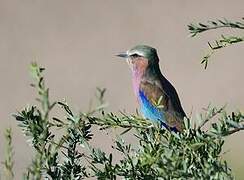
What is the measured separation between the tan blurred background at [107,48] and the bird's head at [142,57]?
4.72 meters

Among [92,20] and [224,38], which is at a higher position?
[92,20]

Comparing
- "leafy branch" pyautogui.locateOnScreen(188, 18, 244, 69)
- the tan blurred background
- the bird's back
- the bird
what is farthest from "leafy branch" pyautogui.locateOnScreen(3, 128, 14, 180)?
the tan blurred background

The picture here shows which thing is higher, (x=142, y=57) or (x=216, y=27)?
(x=142, y=57)

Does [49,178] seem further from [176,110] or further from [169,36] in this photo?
[169,36]

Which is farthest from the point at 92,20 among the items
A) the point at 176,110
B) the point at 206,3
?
the point at 176,110

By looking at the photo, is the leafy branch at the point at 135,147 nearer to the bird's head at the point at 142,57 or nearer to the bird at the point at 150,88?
the bird at the point at 150,88

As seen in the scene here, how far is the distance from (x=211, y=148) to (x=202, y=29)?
331 mm

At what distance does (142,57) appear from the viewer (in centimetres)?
579

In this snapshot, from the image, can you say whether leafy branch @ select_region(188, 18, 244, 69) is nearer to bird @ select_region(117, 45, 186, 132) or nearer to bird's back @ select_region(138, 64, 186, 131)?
bird's back @ select_region(138, 64, 186, 131)

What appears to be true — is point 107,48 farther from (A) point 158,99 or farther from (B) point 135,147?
(B) point 135,147

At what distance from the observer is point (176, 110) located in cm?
495

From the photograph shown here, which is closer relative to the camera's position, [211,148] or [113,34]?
[211,148]

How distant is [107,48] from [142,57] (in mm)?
6575

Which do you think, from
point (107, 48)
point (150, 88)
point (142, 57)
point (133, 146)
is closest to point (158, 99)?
point (150, 88)
